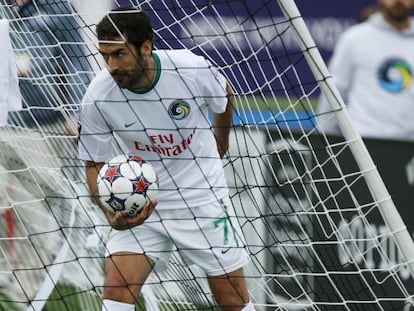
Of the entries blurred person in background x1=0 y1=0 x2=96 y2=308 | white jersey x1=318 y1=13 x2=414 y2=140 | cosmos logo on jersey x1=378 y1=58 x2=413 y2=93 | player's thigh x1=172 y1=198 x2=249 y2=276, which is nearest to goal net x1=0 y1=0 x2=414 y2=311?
blurred person in background x1=0 y1=0 x2=96 y2=308

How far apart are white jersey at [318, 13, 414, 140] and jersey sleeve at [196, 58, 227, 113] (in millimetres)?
2386

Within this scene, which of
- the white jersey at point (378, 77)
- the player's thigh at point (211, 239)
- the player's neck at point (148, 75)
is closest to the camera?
the player's neck at point (148, 75)

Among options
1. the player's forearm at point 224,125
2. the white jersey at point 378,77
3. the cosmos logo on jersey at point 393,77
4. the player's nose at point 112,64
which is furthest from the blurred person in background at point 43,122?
the cosmos logo on jersey at point 393,77

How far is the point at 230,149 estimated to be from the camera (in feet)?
25.0

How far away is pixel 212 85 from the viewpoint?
6.50m

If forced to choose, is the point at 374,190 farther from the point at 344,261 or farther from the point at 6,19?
the point at 6,19

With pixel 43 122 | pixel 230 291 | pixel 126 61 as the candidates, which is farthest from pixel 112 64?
pixel 43 122

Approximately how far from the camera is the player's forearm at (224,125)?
6672mm

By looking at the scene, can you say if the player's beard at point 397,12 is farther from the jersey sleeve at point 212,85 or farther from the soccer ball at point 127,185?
the soccer ball at point 127,185

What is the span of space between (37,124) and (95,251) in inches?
37.7

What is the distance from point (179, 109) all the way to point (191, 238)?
0.61m

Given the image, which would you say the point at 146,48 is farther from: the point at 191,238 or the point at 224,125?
the point at 191,238

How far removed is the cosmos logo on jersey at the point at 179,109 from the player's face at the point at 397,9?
2.85 m

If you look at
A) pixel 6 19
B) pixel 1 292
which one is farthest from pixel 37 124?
pixel 1 292
